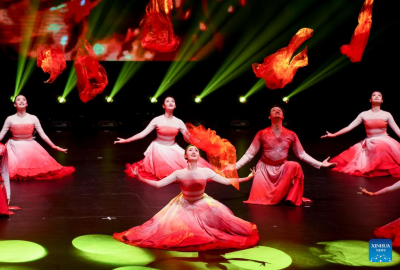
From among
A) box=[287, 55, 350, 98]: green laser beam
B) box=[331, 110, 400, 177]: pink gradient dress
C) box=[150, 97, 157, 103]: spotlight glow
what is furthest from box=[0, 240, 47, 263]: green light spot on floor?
box=[150, 97, 157, 103]: spotlight glow

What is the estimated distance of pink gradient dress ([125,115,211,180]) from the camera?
25.5ft

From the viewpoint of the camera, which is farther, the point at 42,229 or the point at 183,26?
the point at 183,26

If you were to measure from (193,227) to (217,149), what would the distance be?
0.76 metres

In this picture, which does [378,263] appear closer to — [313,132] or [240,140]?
[240,140]

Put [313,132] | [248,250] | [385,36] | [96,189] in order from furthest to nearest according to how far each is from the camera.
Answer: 1. [313,132]
2. [385,36]
3. [96,189]
4. [248,250]

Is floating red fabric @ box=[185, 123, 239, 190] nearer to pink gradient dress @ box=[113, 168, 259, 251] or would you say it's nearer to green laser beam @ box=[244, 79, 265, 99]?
pink gradient dress @ box=[113, 168, 259, 251]

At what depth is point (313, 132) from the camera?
14.3 meters

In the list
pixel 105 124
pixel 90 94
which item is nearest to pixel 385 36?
pixel 90 94

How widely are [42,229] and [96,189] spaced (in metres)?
1.94

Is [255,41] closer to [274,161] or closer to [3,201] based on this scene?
[274,161]

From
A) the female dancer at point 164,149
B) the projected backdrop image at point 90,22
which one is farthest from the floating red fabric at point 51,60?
the female dancer at point 164,149

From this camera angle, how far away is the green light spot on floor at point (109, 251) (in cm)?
410

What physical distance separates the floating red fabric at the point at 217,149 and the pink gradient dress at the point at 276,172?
1068 mm

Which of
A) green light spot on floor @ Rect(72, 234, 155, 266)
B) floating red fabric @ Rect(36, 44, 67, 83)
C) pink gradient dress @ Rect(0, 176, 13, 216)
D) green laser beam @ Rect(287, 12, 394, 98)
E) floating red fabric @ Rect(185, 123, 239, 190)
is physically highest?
green laser beam @ Rect(287, 12, 394, 98)
